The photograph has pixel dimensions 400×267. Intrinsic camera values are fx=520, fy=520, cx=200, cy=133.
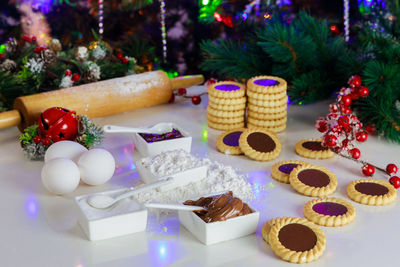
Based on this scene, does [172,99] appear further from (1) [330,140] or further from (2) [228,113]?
(1) [330,140]

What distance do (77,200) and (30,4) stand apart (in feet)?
4.25

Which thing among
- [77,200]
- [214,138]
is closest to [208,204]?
[77,200]

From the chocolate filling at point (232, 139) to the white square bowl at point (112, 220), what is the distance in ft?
1.57

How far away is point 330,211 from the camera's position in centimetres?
116

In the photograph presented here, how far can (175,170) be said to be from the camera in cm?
125

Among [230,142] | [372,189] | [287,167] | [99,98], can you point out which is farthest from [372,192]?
[99,98]

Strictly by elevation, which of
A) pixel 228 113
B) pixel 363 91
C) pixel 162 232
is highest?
pixel 363 91

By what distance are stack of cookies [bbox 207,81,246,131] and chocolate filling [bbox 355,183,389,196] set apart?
0.50 m

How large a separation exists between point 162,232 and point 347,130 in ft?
2.04

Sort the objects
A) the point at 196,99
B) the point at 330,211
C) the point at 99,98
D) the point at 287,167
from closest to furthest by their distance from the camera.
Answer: the point at 330,211
the point at 287,167
the point at 99,98
the point at 196,99

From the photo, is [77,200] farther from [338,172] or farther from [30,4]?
[30,4]

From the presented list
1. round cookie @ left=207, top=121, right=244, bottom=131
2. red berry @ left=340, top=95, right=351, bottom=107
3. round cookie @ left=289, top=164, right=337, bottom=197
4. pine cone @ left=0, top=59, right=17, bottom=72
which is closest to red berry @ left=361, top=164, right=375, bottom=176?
round cookie @ left=289, top=164, right=337, bottom=197

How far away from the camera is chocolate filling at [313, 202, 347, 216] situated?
1.15 meters

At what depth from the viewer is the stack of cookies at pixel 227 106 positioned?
1.63 metres
